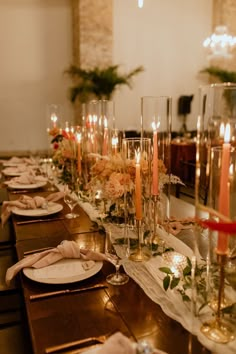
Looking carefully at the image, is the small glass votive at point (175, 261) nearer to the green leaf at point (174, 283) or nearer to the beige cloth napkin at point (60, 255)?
the green leaf at point (174, 283)

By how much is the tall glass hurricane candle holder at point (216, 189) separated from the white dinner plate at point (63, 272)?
1.40 ft

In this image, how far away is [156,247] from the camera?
1.46m

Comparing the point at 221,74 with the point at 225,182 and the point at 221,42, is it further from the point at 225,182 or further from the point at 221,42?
the point at 225,182

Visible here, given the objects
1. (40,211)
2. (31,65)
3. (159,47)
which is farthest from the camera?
(159,47)

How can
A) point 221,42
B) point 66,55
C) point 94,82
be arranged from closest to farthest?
point 94,82
point 66,55
point 221,42

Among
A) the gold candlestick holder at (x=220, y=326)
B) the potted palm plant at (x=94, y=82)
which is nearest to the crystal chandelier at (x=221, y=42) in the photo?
the potted palm plant at (x=94, y=82)

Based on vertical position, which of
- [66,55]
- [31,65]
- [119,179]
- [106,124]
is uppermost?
[66,55]

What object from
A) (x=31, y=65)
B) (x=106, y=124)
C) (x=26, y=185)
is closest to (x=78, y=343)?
(x=106, y=124)

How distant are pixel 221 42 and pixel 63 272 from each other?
776 centimetres

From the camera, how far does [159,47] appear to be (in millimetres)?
8055

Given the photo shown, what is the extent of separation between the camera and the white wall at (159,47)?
7754 mm

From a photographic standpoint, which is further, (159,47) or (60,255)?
(159,47)

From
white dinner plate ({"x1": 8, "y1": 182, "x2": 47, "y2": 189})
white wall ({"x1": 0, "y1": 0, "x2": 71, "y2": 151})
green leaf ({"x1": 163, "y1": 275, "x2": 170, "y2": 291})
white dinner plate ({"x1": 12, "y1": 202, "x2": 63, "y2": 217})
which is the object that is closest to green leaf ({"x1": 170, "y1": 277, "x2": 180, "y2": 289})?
green leaf ({"x1": 163, "y1": 275, "x2": 170, "y2": 291})

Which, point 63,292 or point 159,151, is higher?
point 159,151
